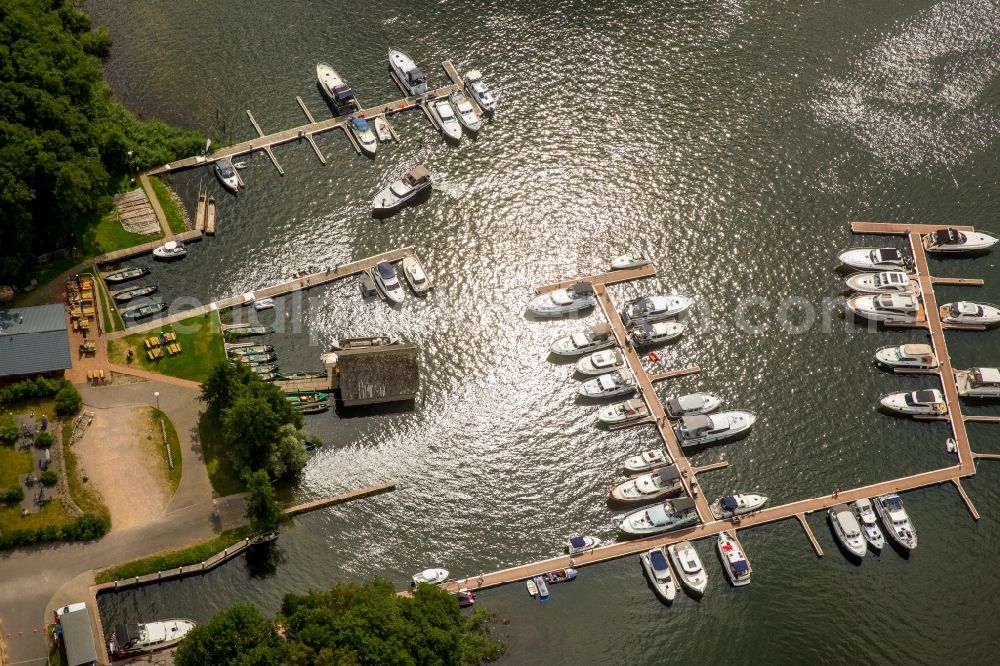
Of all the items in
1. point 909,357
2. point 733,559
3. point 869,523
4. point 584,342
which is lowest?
point 869,523

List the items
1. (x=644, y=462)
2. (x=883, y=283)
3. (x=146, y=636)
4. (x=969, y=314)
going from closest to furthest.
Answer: (x=146, y=636)
(x=644, y=462)
(x=969, y=314)
(x=883, y=283)

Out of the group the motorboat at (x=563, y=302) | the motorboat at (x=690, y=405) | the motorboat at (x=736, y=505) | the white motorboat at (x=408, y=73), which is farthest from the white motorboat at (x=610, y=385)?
the white motorboat at (x=408, y=73)

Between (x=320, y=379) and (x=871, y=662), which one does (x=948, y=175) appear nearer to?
(x=871, y=662)

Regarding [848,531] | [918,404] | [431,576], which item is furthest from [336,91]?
[848,531]

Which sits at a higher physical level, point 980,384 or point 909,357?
point 909,357

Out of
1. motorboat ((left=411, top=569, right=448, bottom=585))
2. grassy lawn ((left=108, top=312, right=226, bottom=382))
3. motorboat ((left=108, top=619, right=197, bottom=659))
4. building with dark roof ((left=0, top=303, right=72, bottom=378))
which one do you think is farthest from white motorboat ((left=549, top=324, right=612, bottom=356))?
building with dark roof ((left=0, top=303, right=72, bottom=378))

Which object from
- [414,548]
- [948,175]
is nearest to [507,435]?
[414,548]

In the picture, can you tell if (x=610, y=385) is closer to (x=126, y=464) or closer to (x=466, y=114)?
(x=466, y=114)
